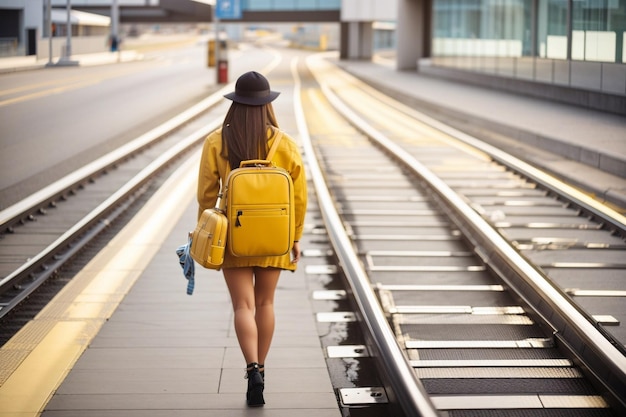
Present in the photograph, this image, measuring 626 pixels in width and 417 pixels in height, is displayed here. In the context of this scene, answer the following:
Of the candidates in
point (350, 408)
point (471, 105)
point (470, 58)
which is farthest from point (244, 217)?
point (470, 58)

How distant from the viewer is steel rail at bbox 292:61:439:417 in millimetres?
4648

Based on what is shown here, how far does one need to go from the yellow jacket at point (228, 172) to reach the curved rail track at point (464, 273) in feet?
3.24

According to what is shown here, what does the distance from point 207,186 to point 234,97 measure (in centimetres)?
47

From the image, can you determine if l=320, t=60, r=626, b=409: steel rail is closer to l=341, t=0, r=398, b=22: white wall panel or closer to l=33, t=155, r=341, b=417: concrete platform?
l=33, t=155, r=341, b=417: concrete platform

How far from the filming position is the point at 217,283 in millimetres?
8172

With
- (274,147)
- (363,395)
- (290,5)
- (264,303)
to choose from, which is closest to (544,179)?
(363,395)

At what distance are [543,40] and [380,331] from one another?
880 inches

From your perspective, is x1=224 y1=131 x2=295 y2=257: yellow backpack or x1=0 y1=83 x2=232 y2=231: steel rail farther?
x1=0 y1=83 x2=232 y2=231: steel rail

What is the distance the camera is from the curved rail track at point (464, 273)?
5.52 m

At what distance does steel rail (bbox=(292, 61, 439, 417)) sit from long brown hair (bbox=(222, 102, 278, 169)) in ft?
4.52

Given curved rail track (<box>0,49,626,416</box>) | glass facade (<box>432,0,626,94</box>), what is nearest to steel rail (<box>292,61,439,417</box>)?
curved rail track (<box>0,49,626,416</box>)

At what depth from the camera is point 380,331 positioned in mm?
5953

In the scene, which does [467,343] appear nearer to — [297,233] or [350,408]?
[350,408]

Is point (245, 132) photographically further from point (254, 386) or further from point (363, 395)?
point (363, 395)
